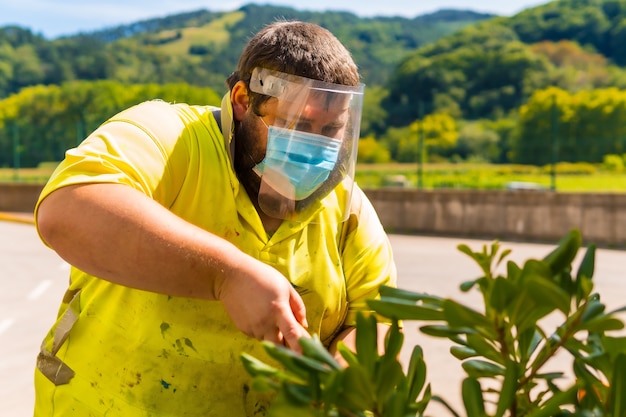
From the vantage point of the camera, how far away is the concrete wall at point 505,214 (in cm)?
1586

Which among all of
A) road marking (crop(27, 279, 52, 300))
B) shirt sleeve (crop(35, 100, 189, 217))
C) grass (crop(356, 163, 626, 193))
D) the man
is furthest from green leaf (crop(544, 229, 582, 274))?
grass (crop(356, 163, 626, 193))

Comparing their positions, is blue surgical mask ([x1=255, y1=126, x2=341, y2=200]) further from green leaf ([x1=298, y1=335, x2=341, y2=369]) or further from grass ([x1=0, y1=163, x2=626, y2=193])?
grass ([x1=0, y1=163, x2=626, y2=193])

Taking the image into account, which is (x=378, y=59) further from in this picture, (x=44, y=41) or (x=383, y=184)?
(x=383, y=184)

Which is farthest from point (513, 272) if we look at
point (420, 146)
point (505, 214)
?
point (420, 146)

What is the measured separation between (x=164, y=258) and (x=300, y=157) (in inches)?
26.3

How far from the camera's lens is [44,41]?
104938 mm

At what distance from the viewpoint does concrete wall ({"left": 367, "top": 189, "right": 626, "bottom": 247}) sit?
52.0ft

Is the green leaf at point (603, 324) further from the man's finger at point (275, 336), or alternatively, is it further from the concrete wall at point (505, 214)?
the concrete wall at point (505, 214)

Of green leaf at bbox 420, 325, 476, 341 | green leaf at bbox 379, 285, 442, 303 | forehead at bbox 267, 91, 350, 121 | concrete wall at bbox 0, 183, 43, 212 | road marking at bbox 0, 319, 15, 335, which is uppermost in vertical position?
forehead at bbox 267, 91, 350, 121

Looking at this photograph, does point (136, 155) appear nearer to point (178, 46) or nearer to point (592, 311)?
point (592, 311)

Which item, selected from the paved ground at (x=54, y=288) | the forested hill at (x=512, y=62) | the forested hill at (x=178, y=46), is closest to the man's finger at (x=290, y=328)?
the paved ground at (x=54, y=288)

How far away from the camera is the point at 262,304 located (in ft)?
4.90

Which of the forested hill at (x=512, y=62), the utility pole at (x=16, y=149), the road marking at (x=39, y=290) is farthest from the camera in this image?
the utility pole at (x=16, y=149)

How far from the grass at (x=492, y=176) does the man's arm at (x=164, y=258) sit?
1562 centimetres
